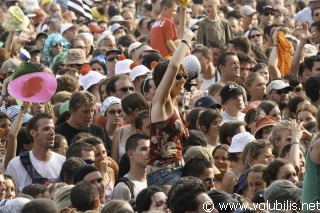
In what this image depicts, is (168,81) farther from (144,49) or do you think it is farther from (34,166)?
(144,49)

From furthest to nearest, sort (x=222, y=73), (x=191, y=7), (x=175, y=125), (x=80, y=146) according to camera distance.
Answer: (x=191, y=7), (x=222, y=73), (x=80, y=146), (x=175, y=125)

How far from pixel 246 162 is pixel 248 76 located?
153 inches

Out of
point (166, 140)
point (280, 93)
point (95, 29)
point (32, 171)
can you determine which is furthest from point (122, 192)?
point (95, 29)

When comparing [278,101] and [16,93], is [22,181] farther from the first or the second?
[278,101]

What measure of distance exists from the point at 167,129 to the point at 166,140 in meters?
0.09

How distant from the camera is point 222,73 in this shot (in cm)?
1595

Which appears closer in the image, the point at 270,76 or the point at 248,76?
the point at 248,76

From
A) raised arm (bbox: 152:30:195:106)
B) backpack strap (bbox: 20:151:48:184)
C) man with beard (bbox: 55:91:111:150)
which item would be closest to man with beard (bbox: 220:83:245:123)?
man with beard (bbox: 55:91:111:150)

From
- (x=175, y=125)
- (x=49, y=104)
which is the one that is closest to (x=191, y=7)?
(x=49, y=104)

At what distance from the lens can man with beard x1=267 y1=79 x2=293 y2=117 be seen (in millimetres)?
14797

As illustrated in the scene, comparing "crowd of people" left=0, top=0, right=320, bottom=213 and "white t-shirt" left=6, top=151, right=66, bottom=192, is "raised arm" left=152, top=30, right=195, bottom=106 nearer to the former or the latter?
"crowd of people" left=0, top=0, right=320, bottom=213

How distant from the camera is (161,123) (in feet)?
34.0

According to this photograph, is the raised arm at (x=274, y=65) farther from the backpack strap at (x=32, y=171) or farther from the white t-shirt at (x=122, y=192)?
the white t-shirt at (x=122, y=192)

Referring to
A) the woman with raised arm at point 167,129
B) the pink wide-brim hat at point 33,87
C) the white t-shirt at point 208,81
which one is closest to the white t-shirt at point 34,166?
the pink wide-brim hat at point 33,87
